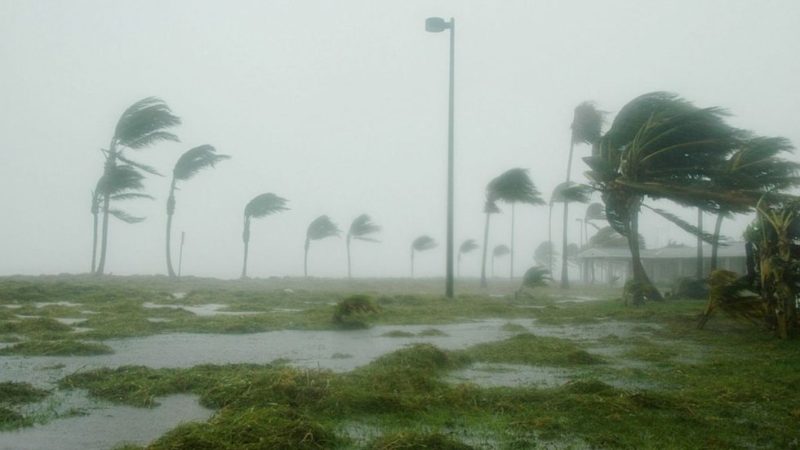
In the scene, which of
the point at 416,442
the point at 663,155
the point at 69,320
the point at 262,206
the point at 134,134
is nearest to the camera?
the point at 416,442

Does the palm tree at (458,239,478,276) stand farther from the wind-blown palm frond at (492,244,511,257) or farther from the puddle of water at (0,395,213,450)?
the puddle of water at (0,395,213,450)

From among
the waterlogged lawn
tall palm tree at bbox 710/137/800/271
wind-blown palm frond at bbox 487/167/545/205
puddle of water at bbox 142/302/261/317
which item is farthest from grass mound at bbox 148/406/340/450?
wind-blown palm frond at bbox 487/167/545/205

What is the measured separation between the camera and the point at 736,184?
61.8ft

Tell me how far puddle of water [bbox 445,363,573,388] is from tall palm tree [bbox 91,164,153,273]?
25738mm

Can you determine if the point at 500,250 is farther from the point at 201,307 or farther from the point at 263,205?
the point at 201,307

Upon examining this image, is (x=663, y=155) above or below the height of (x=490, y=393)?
above

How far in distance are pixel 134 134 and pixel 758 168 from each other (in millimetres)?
26255

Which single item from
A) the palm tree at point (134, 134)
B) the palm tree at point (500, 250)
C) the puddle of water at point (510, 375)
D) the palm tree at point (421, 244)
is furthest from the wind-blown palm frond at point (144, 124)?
the palm tree at point (500, 250)

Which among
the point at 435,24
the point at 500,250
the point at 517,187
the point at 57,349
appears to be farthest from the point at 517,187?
the point at 500,250

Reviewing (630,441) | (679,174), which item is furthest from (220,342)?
(679,174)

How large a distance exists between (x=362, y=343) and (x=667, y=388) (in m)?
4.85

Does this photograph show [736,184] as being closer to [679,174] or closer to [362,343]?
[679,174]

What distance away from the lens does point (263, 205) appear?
4703 cm

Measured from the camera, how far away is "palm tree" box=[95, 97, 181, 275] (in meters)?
28.4
